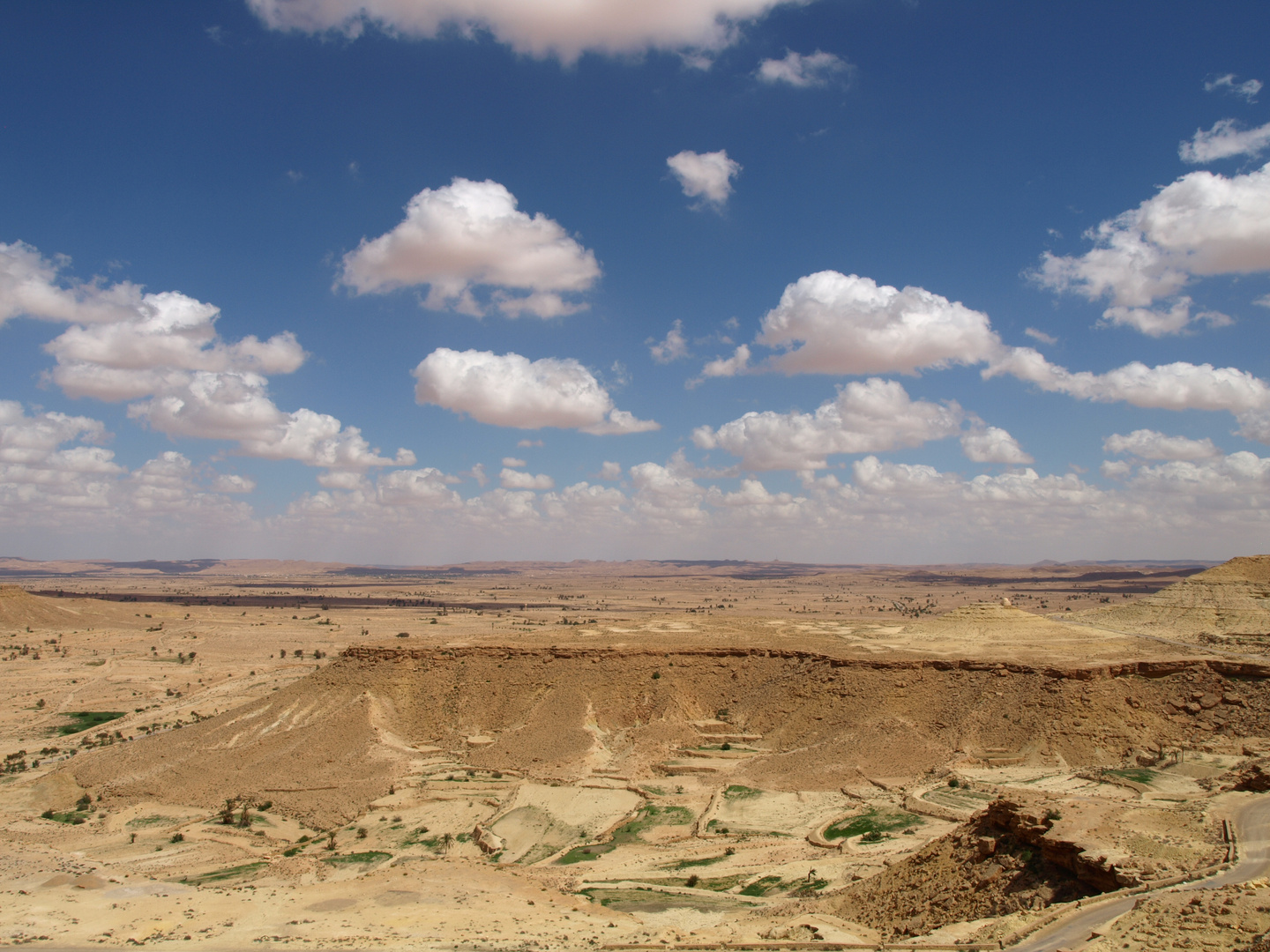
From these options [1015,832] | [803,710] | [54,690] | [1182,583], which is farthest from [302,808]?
[1182,583]

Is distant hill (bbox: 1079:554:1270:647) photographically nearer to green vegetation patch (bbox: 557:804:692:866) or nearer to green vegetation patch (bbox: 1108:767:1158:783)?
green vegetation patch (bbox: 1108:767:1158:783)

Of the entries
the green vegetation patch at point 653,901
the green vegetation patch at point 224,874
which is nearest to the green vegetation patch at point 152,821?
the green vegetation patch at point 224,874

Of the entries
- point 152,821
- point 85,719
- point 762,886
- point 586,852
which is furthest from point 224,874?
point 85,719

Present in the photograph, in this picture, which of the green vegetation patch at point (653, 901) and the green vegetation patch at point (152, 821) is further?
the green vegetation patch at point (152, 821)

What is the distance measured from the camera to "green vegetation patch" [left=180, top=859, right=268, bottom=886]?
30422mm

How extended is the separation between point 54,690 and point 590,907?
6637 cm

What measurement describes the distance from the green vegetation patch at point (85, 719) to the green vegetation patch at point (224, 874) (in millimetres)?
33267

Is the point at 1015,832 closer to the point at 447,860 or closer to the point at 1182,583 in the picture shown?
the point at 447,860

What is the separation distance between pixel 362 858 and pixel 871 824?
70.8ft

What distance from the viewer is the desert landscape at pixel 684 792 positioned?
23672mm

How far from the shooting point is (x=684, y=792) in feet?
133

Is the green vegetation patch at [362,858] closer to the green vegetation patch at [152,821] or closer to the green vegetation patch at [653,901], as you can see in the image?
the green vegetation patch at [653,901]

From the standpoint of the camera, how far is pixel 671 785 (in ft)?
136

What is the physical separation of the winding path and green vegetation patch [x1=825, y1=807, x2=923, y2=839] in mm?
11977
